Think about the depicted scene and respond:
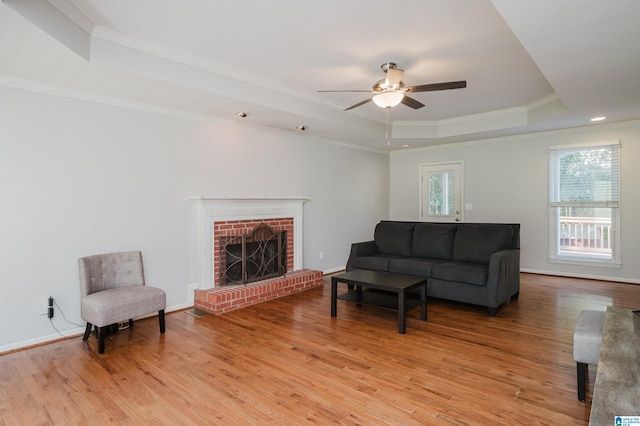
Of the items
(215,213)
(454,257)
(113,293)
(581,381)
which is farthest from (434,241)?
(113,293)

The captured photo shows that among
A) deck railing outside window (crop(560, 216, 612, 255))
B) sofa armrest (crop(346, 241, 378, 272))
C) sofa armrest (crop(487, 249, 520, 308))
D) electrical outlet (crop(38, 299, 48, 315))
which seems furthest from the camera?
deck railing outside window (crop(560, 216, 612, 255))

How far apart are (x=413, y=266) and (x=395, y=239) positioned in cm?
82

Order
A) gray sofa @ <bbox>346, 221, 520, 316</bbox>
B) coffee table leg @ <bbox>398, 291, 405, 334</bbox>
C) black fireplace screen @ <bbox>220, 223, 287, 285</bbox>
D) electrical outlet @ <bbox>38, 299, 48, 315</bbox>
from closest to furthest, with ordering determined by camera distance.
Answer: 1. electrical outlet @ <bbox>38, 299, 48, 315</bbox>
2. coffee table leg @ <bbox>398, 291, 405, 334</bbox>
3. gray sofa @ <bbox>346, 221, 520, 316</bbox>
4. black fireplace screen @ <bbox>220, 223, 287, 285</bbox>

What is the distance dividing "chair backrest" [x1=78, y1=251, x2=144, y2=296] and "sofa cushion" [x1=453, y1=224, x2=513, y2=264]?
3.73m

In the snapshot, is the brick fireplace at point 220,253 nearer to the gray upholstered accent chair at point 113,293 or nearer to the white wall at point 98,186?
the white wall at point 98,186

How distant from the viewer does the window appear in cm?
536

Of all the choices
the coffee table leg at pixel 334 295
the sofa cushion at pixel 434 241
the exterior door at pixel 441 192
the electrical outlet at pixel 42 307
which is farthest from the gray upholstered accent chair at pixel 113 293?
the exterior door at pixel 441 192

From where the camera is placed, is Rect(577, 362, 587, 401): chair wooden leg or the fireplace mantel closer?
Rect(577, 362, 587, 401): chair wooden leg

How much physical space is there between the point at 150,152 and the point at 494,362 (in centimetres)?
382

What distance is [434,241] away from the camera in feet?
16.1

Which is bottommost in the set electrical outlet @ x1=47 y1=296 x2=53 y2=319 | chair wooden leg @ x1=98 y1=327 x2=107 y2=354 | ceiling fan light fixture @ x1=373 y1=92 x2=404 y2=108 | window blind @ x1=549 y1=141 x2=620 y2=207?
chair wooden leg @ x1=98 y1=327 x2=107 y2=354

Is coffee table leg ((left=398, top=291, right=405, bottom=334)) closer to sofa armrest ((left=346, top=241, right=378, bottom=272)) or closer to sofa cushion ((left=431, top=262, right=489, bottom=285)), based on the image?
sofa cushion ((left=431, top=262, right=489, bottom=285))

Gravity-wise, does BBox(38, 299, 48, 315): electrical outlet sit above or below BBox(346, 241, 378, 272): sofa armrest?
below

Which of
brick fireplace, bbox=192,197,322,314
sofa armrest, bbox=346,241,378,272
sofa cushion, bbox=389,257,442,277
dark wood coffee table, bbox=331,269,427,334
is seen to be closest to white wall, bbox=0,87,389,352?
brick fireplace, bbox=192,197,322,314
